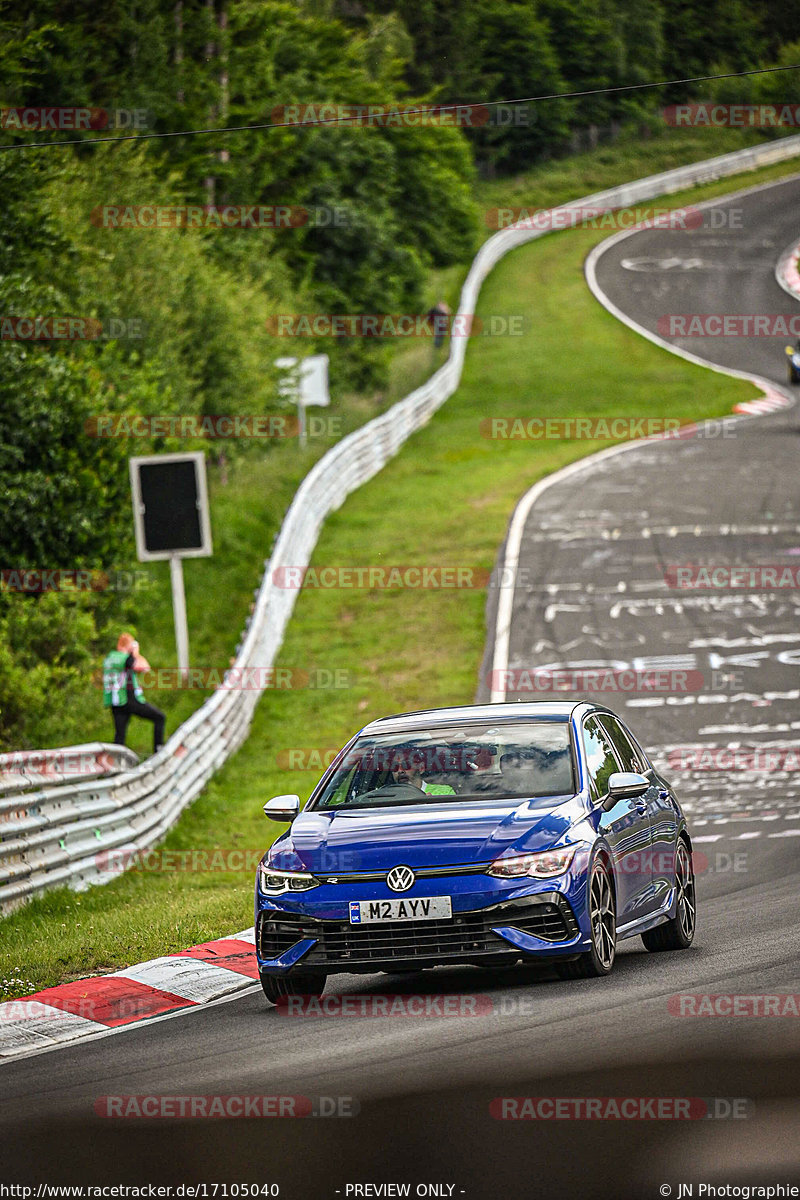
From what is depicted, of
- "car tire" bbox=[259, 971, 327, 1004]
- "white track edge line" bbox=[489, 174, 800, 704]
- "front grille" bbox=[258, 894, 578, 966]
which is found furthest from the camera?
"white track edge line" bbox=[489, 174, 800, 704]

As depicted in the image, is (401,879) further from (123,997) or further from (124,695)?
(124,695)

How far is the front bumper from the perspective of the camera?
27.0 feet

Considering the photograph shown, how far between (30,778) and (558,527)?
1951cm

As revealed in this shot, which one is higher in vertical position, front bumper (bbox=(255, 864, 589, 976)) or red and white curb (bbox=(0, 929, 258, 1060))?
front bumper (bbox=(255, 864, 589, 976))

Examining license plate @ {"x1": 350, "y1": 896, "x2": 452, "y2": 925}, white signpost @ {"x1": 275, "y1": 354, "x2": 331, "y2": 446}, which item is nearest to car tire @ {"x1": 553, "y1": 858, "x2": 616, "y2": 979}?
license plate @ {"x1": 350, "y1": 896, "x2": 452, "y2": 925}

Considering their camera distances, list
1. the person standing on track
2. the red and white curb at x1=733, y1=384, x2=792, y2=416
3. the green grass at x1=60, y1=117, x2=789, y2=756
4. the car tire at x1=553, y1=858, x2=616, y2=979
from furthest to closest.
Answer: the red and white curb at x1=733, y1=384, x2=792, y2=416
the green grass at x1=60, y1=117, x2=789, y2=756
the person standing on track
the car tire at x1=553, y1=858, x2=616, y2=979

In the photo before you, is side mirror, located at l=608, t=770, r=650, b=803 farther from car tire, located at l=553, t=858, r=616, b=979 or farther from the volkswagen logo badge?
the volkswagen logo badge

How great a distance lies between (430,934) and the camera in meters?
8.31

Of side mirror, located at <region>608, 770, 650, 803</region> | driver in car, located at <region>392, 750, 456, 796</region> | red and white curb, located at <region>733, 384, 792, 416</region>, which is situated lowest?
side mirror, located at <region>608, 770, 650, 803</region>

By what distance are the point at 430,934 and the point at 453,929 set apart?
0.12 metres

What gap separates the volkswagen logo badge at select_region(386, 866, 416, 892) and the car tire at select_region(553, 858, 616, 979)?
31.9 inches

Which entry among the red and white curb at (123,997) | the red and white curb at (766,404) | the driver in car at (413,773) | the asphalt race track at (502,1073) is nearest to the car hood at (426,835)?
the driver in car at (413,773)

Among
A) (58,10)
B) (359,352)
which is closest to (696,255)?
(359,352)

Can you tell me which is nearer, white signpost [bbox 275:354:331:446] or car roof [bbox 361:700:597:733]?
car roof [bbox 361:700:597:733]
